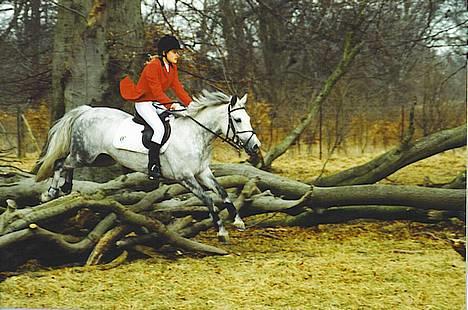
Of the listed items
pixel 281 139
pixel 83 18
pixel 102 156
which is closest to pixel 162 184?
pixel 102 156

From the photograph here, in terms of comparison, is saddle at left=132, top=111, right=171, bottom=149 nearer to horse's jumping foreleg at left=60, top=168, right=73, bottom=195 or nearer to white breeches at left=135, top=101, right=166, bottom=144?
white breeches at left=135, top=101, right=166, bottom=144

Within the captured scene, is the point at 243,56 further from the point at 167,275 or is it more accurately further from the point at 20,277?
the point at 20,277

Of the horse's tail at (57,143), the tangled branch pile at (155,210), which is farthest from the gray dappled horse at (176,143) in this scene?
the tangled branch pile at (155,210)

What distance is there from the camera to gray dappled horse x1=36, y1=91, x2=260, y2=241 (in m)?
4.75

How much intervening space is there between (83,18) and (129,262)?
60.4 inches

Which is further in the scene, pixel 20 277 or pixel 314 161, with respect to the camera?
pixel 314 161

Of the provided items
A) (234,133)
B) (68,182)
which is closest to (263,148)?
(234,133)

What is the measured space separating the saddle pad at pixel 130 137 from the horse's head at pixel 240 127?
40 cm

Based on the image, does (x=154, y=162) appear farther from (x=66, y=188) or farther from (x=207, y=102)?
(x=66, y=188)

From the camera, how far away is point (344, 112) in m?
5.12

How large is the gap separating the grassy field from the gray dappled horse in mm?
165

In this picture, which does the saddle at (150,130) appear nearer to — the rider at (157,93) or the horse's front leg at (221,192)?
the rider at (157,93)

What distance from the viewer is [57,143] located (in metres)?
5.09

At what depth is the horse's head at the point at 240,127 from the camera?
Result: 470cm
